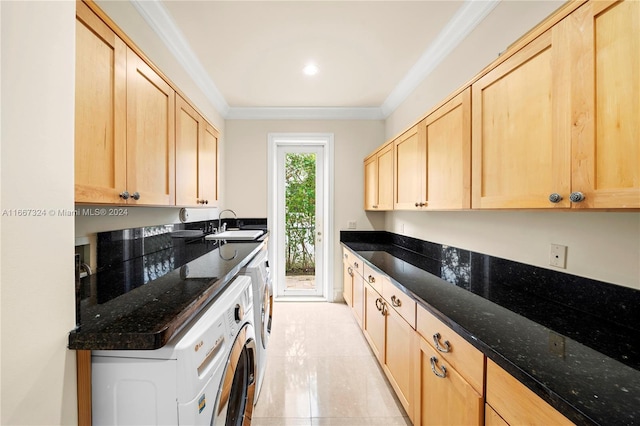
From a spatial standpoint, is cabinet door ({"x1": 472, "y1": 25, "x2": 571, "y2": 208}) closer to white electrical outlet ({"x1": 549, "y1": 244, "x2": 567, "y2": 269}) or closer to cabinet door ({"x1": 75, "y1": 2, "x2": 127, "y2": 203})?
white electrical outlet ({"x1": 549, "y1": 244, "x2": 567, "y2": 269})

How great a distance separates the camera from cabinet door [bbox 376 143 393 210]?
2.52 meters

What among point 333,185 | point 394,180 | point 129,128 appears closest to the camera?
point 129,128

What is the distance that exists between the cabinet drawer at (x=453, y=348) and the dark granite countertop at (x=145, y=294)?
3.21 ft

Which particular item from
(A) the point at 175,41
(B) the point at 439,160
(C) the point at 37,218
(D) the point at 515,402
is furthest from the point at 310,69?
(D) the point at 515,402

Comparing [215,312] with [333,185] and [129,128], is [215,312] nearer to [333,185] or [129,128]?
[129,128]

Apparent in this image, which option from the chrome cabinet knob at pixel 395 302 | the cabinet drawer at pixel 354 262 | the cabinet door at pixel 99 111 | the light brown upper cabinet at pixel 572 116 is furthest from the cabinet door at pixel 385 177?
the cabinet door at pixel 99 111

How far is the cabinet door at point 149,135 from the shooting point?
1.13m

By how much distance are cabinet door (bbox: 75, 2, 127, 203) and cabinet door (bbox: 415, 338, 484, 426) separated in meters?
1.50

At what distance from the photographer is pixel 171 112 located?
1.50 metres

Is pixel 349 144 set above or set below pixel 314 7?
below

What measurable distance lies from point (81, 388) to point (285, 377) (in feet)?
5.16

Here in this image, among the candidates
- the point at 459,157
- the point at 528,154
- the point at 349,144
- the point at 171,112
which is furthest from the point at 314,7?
the point at 349,144

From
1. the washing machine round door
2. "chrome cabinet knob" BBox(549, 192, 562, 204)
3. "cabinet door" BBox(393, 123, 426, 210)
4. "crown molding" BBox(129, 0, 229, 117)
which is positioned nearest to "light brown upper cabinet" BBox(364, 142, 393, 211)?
"cabinet door" BBox(393, 123, 426, 210)

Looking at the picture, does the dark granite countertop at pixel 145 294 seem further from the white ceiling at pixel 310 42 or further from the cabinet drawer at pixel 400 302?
the white ceiling at pixel 310 42
